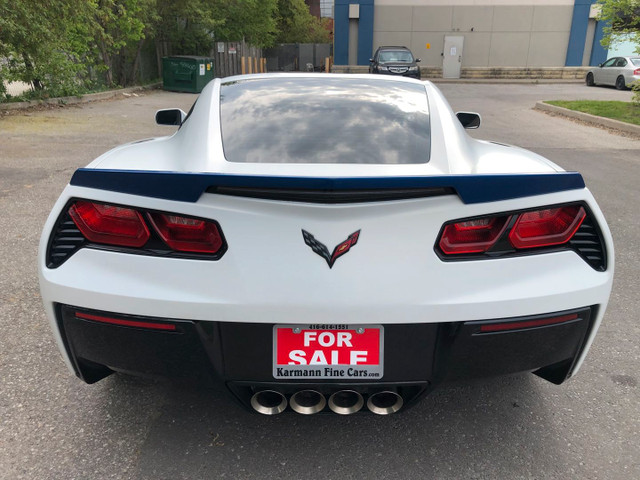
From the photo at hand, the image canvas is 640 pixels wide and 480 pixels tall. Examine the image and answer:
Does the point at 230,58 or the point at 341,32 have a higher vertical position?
the point at 341,32

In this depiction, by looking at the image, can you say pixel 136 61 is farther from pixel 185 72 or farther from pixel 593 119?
pixel 593 119

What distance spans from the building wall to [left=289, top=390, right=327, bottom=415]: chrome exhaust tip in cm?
3432

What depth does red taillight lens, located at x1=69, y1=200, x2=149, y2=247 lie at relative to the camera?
74.6 inches

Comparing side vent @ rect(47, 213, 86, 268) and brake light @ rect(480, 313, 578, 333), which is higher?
side vent @ rect(47, 213, 86, 268)

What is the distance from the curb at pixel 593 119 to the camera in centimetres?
1217

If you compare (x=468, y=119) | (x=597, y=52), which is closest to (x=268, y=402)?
(x=468, y=119)

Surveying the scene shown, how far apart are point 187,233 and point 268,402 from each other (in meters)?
0.67

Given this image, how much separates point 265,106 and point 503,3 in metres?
35.5

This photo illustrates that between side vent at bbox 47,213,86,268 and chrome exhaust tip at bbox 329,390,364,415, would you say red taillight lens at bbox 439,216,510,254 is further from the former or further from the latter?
side vent at bbox 47,213,86,268

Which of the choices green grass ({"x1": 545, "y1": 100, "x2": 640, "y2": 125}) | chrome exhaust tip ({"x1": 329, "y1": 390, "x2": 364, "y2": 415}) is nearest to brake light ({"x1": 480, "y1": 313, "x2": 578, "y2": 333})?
chrome exhaust tip ({"x1": 329, "y1": 390, "x2": 364, "y2": 415})

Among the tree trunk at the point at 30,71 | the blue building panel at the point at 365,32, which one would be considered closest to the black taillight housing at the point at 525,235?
the tree trunk at the point at 30,71

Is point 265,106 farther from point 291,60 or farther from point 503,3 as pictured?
point 291,60

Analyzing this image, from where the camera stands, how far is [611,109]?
14844 millimetres

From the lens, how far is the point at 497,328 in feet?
6.15
